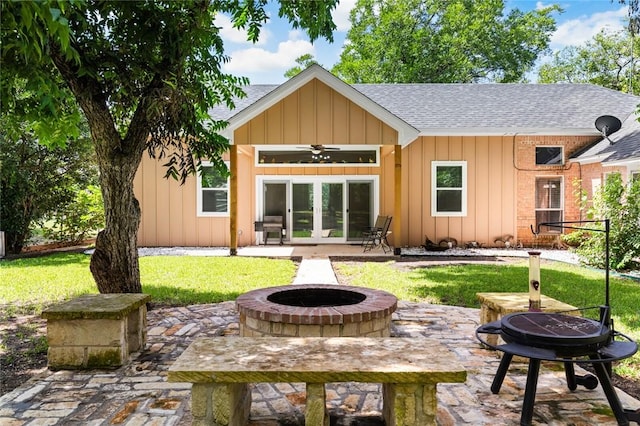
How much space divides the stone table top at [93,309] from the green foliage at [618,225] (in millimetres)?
9386

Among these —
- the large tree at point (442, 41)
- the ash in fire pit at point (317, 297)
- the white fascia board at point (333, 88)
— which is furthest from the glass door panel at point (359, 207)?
the large tree at point (442, 41)

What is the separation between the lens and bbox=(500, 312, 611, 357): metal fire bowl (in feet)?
9.71

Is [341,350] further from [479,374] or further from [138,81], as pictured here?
[138,81]

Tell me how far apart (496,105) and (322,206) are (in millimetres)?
6629

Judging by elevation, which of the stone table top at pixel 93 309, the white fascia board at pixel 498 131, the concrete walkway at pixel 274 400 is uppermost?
the white fascia board at pixel 498 131

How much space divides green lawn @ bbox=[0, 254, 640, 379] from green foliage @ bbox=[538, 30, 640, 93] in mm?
24889

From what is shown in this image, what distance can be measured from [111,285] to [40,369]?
1.67 m

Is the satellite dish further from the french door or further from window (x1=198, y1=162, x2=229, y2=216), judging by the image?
window (x1=198, y1=162, x2=229, y2=216)

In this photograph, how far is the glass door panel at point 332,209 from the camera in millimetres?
14391

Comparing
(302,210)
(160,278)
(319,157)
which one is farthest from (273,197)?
(160,278)

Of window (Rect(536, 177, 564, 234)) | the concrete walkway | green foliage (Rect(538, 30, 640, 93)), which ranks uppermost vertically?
green foliage (Rect(538, 30, 640, 93))

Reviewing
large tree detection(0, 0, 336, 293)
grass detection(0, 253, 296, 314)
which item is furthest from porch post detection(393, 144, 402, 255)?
large tree detection(0, 0, 336, 293)

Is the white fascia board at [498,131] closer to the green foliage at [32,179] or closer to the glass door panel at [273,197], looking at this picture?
the glass door panel at [273,197]

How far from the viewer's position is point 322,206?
14.4m
